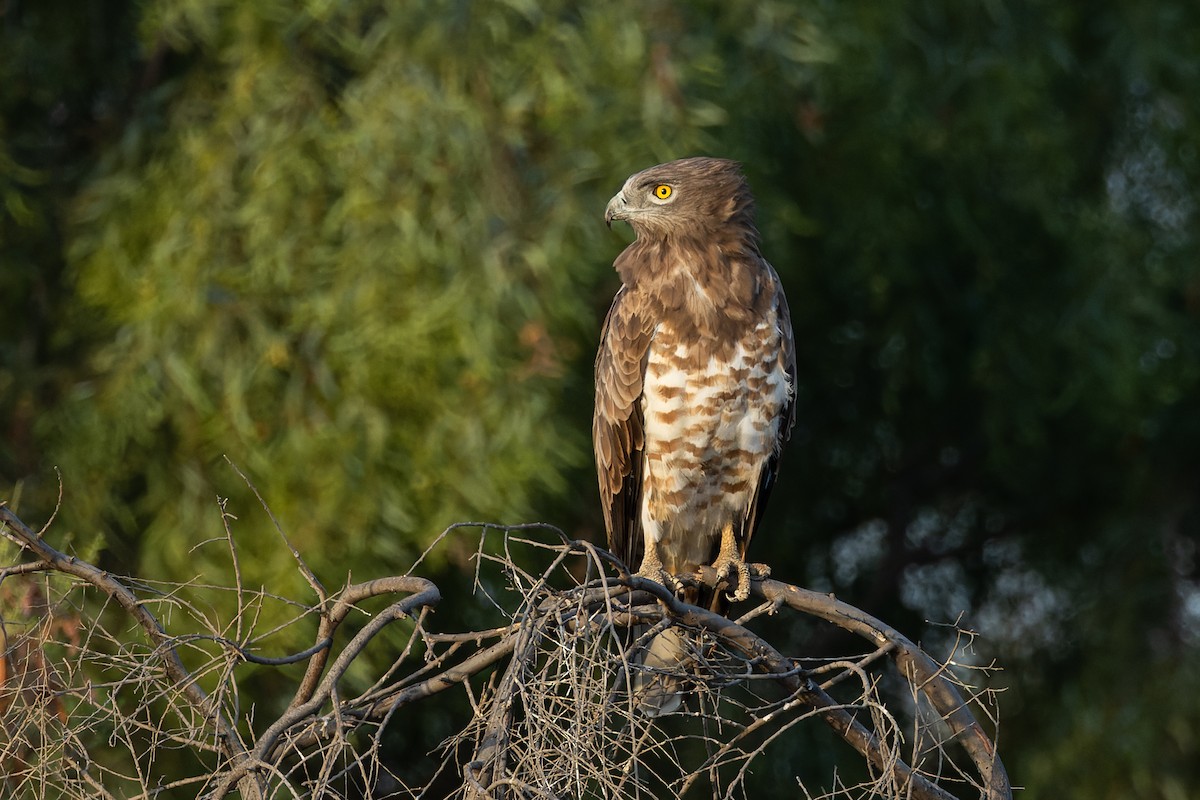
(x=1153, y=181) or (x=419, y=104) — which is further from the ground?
(x=419, y=104)

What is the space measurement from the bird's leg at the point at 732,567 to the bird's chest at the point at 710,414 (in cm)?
12

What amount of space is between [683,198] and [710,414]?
0.68m

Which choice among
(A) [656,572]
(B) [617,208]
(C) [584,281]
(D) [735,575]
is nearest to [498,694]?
(A) [656,572]

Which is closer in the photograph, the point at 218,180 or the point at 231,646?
the point at 231,646

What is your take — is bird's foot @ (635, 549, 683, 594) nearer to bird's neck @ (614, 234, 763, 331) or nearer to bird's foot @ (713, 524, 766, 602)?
bird's foot @ (713, 524, 766, 602)

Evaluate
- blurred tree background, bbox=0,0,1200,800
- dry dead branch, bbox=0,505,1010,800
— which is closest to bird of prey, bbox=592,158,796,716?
blurred tree background, bbox=0,0,1200,800

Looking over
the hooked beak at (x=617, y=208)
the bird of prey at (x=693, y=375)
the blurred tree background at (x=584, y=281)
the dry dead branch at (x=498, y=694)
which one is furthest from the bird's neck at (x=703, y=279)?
the dry dead branch at (x=498, y=694)

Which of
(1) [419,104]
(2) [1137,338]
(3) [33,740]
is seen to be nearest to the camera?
(3) [33,740]

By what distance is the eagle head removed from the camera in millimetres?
4648

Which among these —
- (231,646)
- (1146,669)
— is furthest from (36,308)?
(1146,669)

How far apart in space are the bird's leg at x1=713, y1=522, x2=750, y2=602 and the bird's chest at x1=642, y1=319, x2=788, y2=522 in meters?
0.12

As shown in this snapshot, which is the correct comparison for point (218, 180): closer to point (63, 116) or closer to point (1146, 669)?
point (63, 116)

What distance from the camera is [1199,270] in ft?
24.4

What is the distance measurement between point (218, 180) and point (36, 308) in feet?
3.73
